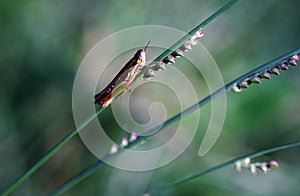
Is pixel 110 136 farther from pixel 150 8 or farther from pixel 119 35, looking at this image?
pixel 150 8

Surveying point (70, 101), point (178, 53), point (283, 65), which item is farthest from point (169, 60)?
point (70, 101)

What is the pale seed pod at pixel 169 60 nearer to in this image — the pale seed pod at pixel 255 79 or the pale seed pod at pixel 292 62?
the pale seed pod at pixel 255 79

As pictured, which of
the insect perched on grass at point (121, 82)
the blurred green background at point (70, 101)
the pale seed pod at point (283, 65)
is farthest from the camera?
the blurred green background at point (70, 101)

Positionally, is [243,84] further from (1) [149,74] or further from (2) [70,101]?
(2) [70,101]

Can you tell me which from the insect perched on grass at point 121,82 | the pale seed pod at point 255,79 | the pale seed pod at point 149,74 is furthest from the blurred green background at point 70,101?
the pale seed pod at point 255,79

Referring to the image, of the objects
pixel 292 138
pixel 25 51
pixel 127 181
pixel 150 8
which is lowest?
pixel 127 181

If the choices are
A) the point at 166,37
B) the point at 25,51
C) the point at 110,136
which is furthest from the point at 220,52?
the point at 25,51

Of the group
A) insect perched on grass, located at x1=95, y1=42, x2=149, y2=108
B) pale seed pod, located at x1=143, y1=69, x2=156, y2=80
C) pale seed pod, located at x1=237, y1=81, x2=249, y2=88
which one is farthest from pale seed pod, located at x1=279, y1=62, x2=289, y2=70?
insect perched on grass, located at x1=95, y1=42, x2=149, y2=108
